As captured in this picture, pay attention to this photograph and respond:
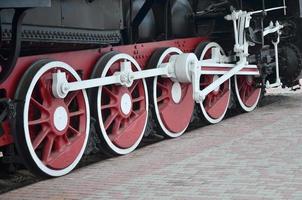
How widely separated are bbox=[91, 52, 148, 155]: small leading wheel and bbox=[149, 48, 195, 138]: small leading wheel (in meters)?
0.34

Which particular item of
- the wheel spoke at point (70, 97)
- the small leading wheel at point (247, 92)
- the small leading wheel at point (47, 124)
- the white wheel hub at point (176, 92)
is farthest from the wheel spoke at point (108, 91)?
the small leading wheel at point (247, 92)

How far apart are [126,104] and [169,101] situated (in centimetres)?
104

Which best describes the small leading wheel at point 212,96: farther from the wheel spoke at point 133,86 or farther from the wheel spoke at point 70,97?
the wheel spoke at point 70,97

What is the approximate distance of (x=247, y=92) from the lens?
31.4 feet

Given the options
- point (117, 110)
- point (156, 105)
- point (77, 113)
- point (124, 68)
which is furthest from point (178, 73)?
point (77, 113)

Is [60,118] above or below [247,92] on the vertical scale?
below

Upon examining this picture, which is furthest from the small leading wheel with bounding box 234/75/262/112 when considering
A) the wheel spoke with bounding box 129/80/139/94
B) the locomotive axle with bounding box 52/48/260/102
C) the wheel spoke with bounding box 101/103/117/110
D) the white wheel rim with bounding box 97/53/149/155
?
the wheel spoke with bounding box 101/103/117/110

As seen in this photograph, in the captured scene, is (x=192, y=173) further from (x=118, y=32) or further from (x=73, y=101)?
(x=118, y=32)

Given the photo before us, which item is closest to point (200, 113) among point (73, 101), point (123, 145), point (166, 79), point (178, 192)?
point (166, 79)

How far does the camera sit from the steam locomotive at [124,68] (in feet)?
17.6

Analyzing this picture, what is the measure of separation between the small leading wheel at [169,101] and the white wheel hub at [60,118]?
167 centimetres

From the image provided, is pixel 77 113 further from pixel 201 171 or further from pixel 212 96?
pixel 212 96

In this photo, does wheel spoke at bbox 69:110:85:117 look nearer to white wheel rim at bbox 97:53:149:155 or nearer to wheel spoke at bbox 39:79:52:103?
white wheel rim at bbox 97:53:149:155

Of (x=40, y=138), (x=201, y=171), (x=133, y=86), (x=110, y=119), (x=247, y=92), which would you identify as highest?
(x=133, y=86)
